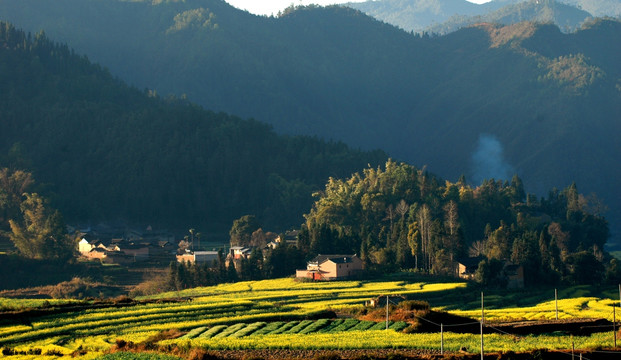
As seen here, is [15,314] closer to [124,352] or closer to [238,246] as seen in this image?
[124,352]

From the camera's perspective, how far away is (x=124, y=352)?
5416 centimetres

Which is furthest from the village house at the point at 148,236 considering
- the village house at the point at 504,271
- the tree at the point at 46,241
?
the village house at the point at 504,271

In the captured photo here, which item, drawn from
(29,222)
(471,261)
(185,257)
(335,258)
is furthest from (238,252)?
(471,261)

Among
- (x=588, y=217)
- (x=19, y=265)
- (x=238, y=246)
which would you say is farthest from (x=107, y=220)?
(x=588, y=217)

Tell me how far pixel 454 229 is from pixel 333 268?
18456 mm

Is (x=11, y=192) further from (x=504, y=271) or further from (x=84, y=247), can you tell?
(x=504, y=271)

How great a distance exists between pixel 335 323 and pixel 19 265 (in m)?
75.8

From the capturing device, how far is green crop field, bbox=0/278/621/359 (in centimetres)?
5481

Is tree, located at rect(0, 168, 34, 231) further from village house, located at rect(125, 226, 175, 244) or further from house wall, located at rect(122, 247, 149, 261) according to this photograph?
house wall, located at rect(122, 247, 149, 261)

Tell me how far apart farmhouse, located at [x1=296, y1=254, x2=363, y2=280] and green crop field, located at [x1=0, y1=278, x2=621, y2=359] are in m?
14.0

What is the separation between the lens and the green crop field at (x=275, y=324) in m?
54.8

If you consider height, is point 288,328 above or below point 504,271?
below

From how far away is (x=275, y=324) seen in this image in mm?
64562

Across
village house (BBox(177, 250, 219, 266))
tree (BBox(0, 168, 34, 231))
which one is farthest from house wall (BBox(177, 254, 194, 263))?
tree (BBox(0, 168, 34, 231))
